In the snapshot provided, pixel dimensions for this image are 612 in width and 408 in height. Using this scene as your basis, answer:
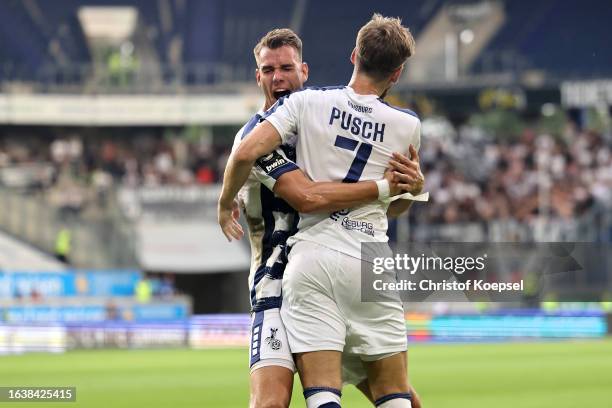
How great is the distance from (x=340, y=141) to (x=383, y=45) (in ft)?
1.44

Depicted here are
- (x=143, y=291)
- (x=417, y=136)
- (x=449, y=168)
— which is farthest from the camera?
(x=449, y=168)

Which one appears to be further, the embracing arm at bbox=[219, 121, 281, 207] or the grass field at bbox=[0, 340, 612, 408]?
the grass field at bbox=[0, 340, 612, 408]

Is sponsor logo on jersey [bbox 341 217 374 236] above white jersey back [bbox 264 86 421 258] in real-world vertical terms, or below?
below

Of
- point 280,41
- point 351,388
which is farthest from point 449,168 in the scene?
point 280,41

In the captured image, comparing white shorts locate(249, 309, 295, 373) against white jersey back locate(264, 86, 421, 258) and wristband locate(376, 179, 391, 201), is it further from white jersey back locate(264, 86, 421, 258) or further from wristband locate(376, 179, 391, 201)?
wristband locate(376, 179, 391, 201)

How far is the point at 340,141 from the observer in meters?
4.67

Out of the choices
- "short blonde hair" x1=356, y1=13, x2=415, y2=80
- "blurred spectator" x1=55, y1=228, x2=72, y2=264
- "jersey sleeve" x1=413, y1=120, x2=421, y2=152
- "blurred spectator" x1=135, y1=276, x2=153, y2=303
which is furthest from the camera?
"blurred spectator" x1=55, y1=228, x2=72, y2=264

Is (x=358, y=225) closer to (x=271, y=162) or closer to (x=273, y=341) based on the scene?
(x=271, y=162)

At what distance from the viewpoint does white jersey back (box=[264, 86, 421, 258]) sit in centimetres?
466

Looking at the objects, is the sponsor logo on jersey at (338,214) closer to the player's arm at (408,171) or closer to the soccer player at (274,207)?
the soccer player at (274,207)

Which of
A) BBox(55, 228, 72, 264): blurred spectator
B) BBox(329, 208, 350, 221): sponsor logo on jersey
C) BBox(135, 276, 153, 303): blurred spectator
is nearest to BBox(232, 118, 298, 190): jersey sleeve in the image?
BBox(329, 208, 350, 221): sponsor logo on jersey

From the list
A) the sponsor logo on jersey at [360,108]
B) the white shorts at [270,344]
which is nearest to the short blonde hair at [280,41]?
the sponsor logo on jersey at [360,108]

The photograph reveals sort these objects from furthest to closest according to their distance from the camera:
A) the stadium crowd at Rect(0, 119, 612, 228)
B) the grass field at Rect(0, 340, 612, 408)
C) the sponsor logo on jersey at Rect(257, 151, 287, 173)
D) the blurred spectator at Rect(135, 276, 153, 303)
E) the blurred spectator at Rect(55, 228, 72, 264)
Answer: the stadium crowd at Rect(0, 119, 612, 228)
the blurred spectator at Rect(55, 228, 72, 264)
the blurred spectator at Rect(135, 276, 153, 303)
the grass field at Rect(0, 340, 612, 408)
the sponsor logo on jersey at Rect(257, 151, 287, 173)

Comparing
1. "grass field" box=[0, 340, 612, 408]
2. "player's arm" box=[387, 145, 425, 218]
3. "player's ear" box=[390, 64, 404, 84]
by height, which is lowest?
"grass field" box=[0, 340, 612, 408]
